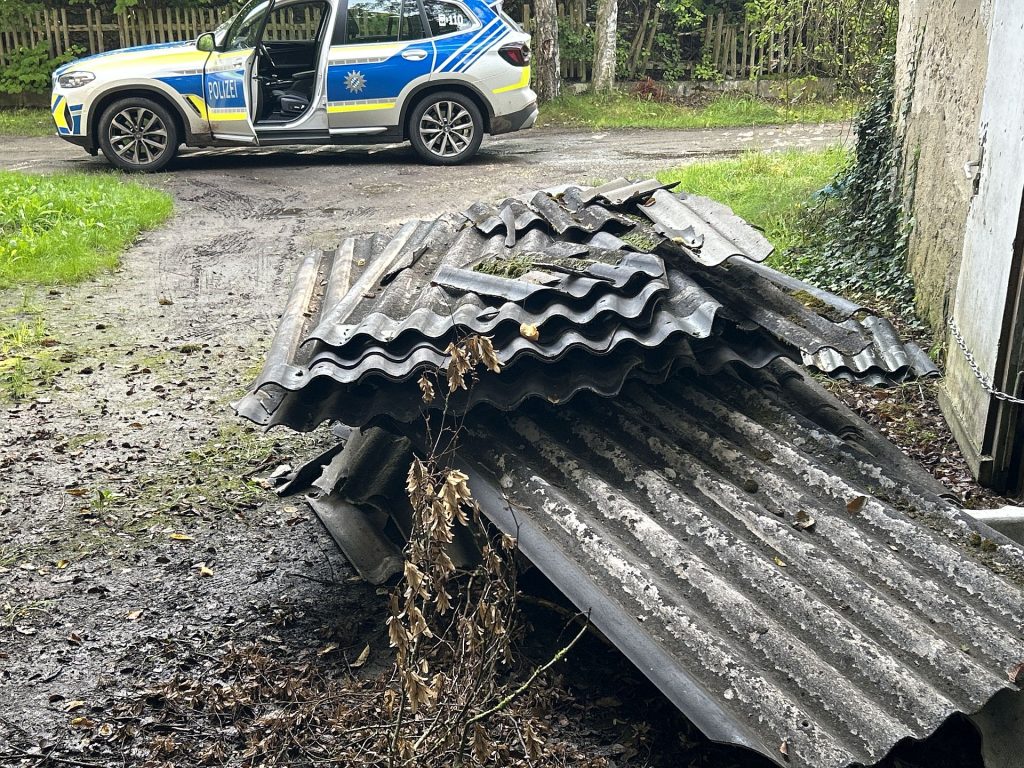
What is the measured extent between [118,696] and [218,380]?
3.25 metres

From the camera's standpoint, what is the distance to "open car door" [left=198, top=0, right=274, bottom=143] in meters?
11.7

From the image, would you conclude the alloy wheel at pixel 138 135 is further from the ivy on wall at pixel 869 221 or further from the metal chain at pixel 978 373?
the metal chain at pixel 978 373

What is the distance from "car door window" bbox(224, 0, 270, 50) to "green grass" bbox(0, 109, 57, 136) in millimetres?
5322

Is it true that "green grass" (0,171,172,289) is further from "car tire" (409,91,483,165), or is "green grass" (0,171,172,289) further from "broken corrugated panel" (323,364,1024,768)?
"broken corrugated panel" (323,364,1024,768)

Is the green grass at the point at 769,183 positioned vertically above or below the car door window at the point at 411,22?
below

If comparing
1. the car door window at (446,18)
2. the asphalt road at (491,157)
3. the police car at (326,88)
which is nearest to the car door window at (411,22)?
the police car at (326,88)

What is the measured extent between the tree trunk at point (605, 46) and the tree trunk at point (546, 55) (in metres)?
0.82

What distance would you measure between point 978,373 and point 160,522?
400cm

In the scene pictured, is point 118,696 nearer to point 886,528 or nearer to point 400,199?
point 886,528

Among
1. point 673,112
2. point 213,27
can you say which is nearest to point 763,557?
point 673,112

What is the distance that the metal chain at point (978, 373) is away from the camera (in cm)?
478

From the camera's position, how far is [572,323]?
3861 mm

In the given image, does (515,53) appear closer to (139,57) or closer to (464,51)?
(464,51)

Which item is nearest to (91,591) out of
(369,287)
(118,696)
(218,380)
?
(118,696)
